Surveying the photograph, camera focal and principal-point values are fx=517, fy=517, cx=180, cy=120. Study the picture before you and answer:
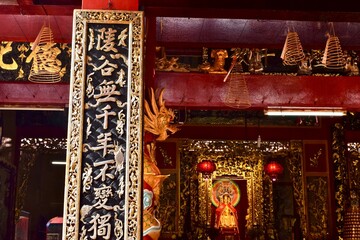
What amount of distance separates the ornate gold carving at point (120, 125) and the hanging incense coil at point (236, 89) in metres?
2.94

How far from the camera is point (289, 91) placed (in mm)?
6410

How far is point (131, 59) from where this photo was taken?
3.19 m

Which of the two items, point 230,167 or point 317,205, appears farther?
point 230,167

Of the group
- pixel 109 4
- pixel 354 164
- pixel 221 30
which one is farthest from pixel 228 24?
pixel 354 164

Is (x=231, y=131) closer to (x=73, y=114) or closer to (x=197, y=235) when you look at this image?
(x=197, y=235)

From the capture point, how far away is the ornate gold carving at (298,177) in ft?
30.1

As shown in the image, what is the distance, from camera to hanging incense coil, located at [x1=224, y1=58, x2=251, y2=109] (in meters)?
6.12

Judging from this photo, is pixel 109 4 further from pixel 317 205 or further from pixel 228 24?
pixel 317 205

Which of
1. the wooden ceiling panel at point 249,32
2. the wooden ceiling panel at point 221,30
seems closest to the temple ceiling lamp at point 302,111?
the wooden ceiling panel at point 249,32

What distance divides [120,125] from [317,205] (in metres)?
6.78

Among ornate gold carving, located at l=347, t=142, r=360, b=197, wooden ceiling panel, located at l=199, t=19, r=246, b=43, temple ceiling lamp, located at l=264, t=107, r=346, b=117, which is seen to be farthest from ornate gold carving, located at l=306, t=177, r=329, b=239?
wooden ceiling panel, located at l=199, t=19, r=246, b=43

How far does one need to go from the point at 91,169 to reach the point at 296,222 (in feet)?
23.3

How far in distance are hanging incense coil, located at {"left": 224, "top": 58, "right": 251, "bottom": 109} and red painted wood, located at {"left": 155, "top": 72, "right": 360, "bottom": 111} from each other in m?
0.11

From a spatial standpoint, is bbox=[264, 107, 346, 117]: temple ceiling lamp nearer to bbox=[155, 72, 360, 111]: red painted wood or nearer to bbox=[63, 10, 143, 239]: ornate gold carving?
bbox=[155, 72, 360, 111]: red painted wood
